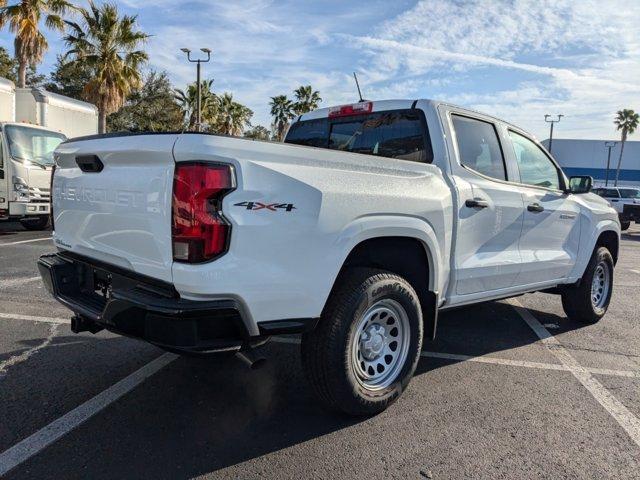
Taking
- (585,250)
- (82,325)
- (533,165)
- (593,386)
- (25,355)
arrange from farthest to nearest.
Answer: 1. (585,250)
2. (533,165)
3. (25,355)
4. (593,386)
5. (82,325)

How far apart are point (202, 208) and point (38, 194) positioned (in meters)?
10.8

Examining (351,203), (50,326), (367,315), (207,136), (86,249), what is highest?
(207,136)

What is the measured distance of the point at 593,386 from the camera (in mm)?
4047

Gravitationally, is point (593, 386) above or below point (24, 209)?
below

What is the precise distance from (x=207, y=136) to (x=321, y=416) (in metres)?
1.86

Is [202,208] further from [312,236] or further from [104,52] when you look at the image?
[104,52]

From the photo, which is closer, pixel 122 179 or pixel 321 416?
pixel 122 179

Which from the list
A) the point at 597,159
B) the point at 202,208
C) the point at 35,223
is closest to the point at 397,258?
the point at 202,208

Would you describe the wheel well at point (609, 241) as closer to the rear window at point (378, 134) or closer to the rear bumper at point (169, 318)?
the rear window at point (378, 134)

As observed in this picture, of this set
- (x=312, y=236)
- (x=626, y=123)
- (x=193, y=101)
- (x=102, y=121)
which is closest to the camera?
(x=312, y=236)

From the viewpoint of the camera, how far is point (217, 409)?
134 inches

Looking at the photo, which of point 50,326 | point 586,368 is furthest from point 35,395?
point 586,368

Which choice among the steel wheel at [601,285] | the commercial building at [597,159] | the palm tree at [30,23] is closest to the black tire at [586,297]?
the steel wheel at [601,285]

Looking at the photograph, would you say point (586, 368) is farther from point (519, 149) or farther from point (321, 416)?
point (321, 416)
